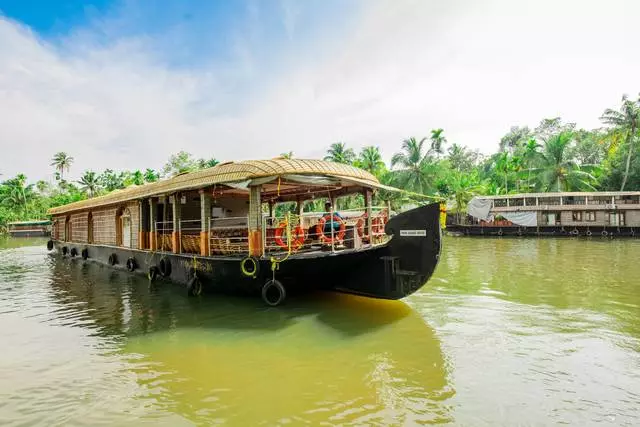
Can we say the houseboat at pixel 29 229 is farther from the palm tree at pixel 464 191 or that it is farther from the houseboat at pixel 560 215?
the houseboat at pixel 560 215

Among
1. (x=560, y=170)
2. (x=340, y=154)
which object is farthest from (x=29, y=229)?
(x=560, y=170)

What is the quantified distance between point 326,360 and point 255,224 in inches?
128

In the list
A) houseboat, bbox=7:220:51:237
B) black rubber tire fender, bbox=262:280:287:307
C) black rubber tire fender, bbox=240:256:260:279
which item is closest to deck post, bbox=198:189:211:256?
black rubber tire fender, bbox=240:256:260:279

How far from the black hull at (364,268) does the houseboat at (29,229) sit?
46383mm

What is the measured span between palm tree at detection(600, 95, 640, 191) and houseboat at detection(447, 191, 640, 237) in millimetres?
5091

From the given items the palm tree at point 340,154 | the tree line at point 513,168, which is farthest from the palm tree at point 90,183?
the palm tree at point 340,154

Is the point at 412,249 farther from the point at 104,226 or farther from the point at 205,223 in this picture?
the point at 104,226

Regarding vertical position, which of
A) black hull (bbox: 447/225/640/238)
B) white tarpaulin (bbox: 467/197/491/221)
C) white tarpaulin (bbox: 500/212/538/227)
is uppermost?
white tarpaulin (bbox: 467/197/491/221)

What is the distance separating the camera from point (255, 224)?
7.41 metres

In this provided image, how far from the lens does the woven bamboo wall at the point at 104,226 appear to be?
45.0ft

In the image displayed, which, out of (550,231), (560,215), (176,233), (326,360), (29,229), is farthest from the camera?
(29,229)

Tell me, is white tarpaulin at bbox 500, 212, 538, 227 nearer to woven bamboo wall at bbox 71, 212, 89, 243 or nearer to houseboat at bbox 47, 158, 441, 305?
houseboat at bbox 47, 158, 441, 305

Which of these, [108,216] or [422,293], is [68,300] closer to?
[108,216]

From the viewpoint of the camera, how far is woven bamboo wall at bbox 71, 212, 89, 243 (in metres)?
16.8
